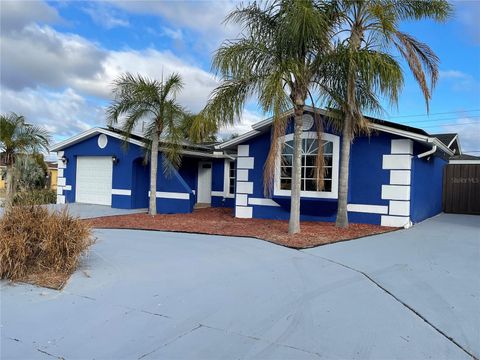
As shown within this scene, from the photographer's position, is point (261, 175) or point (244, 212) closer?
point (261, 175)

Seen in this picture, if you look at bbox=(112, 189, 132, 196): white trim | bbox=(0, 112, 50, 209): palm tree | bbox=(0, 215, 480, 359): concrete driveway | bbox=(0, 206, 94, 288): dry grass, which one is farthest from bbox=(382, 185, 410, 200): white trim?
bbox=(0, 112, 50, 209): palm tree

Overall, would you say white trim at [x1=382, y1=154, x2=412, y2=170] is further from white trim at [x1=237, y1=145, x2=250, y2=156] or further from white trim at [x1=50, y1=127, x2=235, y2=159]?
white trim at [x1=50, y1=127, x2=235, y2=159]

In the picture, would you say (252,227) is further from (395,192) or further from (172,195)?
(172,195)

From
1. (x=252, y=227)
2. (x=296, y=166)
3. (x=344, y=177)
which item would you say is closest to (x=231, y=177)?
(x=252, y=227)

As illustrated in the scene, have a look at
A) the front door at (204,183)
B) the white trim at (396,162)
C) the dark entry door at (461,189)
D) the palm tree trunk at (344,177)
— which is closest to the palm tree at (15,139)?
the front door at (204,183)

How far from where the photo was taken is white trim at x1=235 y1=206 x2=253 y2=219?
1230 centimetres

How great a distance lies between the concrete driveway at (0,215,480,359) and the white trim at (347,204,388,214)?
11.5 feet

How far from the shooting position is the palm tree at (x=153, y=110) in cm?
1162

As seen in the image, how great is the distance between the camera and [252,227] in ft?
32.7

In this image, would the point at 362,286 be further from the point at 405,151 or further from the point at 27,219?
A: the point at 405,151

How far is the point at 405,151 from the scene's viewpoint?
399 inches

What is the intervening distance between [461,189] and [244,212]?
939cm

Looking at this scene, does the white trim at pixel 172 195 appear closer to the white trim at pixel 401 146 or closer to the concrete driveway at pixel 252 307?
the concrete driveway at pixel 252 307

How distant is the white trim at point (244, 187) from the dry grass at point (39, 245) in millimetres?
7301
